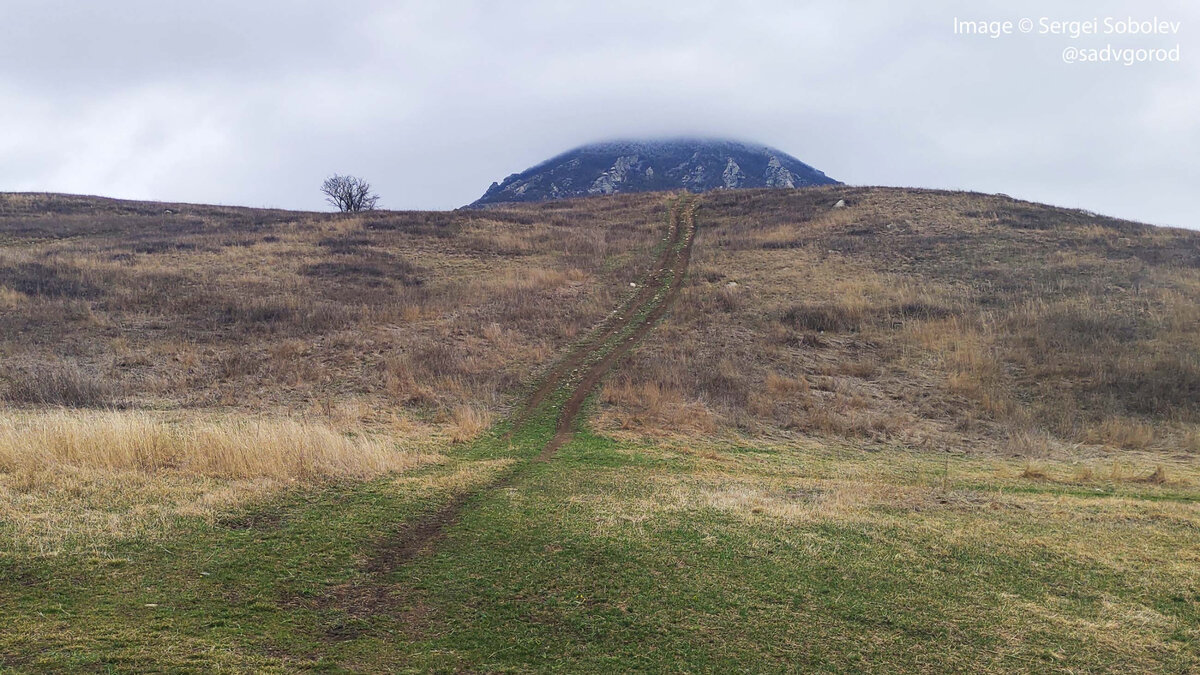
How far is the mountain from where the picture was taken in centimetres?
14800

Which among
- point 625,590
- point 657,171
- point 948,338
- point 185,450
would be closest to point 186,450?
point 185,450

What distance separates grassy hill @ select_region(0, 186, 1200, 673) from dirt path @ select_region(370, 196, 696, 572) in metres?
0.14

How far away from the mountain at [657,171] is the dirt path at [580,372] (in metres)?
108

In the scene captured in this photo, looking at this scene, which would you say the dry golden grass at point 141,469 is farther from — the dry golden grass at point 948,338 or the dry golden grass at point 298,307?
the dry golden grass at point 948,338

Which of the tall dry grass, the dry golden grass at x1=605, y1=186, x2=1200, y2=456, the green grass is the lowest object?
the green grass

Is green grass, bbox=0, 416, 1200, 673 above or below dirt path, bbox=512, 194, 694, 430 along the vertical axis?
below

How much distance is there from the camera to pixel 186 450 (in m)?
9.67

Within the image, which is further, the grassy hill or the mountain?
the mountain

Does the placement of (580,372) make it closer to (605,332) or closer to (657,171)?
(605,332)

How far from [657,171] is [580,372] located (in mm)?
157892

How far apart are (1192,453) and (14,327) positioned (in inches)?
1211

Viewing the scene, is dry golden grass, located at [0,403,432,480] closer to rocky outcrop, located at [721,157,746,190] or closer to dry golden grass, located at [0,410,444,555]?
dry golden grass, located at [0,410,444,555]

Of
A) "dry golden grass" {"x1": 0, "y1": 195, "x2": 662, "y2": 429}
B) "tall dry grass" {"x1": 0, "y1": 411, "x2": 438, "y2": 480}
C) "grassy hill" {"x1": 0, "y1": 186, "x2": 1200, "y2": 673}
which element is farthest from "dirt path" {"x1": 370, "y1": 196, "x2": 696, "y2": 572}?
"tall dry grass" {"x1": 0, "y1": 411, "x2": 438, "y2": 480}

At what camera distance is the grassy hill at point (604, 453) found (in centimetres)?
546
